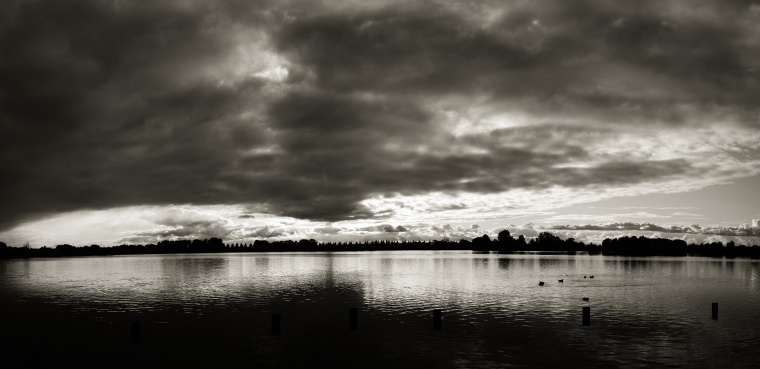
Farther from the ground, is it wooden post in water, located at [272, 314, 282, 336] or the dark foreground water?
wooden post in water, located at [272, 314, 282, 336]

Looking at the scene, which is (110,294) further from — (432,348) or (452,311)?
(432,348)

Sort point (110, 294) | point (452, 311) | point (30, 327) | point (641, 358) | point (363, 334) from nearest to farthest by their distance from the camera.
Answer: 1. point (641, 358)
2. point (363, 334)
3. point (30, 327)
4. point (452, 311)
5. point (110, 294)

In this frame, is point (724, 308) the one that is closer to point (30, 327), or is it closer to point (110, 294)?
point (30, 327)

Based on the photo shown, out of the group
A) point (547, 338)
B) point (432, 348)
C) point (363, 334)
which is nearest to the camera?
point (432, 348)

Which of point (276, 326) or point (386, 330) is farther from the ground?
point (276, 326)

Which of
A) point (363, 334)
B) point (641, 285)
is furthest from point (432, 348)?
point (641, 285)

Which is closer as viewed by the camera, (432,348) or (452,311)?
(432,348)

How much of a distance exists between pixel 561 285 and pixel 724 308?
28.4 meters

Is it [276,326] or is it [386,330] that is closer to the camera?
[276,326]

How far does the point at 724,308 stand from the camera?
55.9 m

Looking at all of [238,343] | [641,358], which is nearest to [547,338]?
[641,358]

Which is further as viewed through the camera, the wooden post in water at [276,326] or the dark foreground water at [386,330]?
the wooden post in water at [276,326]

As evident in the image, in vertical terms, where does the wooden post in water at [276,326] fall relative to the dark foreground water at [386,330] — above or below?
above

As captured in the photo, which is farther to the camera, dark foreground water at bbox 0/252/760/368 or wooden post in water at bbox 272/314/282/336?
wooden post in water at bbox 272/314/282/336
